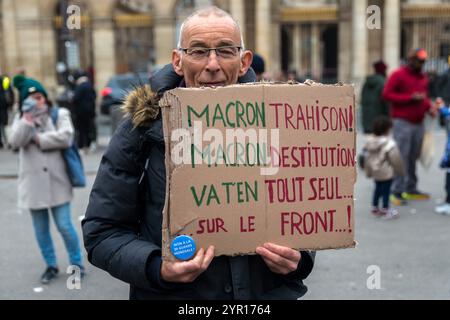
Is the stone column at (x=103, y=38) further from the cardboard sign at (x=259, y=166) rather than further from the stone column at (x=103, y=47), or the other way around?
the cardboard sign at (x=259, y=166)

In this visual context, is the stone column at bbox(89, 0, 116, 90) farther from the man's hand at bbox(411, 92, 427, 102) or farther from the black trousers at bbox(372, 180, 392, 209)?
the black trousers at bbox(372, 180, 392, 209)

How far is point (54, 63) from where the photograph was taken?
79.9 feet

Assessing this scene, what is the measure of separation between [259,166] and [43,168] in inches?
147

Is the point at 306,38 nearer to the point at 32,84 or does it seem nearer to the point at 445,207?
the point at 445,207

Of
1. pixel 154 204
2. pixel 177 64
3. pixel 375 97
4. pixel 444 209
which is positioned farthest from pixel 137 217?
pixel 375 97

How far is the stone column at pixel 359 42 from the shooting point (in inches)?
908

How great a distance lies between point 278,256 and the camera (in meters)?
1.89

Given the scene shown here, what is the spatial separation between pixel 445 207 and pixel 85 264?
458 cm

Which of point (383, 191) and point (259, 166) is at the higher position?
point (259, 166)

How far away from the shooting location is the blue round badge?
71.3 inches

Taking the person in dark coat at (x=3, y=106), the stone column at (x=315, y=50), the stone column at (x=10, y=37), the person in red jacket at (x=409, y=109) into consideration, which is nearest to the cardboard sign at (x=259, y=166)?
the person in red jacket at (x=409, y=109)

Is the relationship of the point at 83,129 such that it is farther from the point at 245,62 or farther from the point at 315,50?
the point at 315,50
